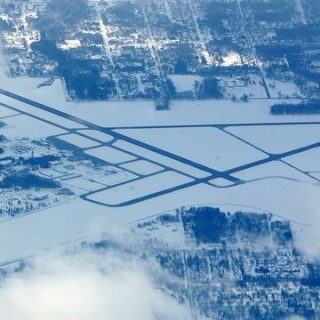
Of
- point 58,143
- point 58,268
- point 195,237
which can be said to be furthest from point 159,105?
point 58,268

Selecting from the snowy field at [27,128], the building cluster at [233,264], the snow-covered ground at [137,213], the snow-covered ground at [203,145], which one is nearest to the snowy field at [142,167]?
the snow-covered ground at [203,145]

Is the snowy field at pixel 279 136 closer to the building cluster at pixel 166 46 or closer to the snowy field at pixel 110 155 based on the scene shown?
the building cluster at pixel 166 46

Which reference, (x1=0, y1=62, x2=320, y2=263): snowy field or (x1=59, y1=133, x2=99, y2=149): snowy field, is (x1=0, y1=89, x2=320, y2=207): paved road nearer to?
(x1=0, y1=62, x2=320, y2=263): snowy field

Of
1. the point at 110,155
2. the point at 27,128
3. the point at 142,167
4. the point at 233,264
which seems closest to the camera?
the point at 233,264

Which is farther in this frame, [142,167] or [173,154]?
[173,154]

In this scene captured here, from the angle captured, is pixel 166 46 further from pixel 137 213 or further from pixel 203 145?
pixel 137 213

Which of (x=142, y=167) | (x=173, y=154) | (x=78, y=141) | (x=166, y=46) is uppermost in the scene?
(x=166, y=46)

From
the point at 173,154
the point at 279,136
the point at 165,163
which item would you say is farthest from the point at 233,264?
the point at 279,136

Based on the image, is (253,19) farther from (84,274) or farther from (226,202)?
(84,274)

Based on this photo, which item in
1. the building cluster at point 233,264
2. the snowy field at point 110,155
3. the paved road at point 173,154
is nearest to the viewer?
the building cluster at point 233,264

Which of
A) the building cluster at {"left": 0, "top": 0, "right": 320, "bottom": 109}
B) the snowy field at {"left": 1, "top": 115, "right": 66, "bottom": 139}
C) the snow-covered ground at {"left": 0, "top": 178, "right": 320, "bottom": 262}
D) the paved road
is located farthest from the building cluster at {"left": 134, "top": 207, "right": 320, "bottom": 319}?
the building cluster at {"left": 0, "top": 0, "right": 320, "bottom": 109}

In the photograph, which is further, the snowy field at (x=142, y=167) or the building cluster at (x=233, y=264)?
the snowy field at (x=142, y=167)
